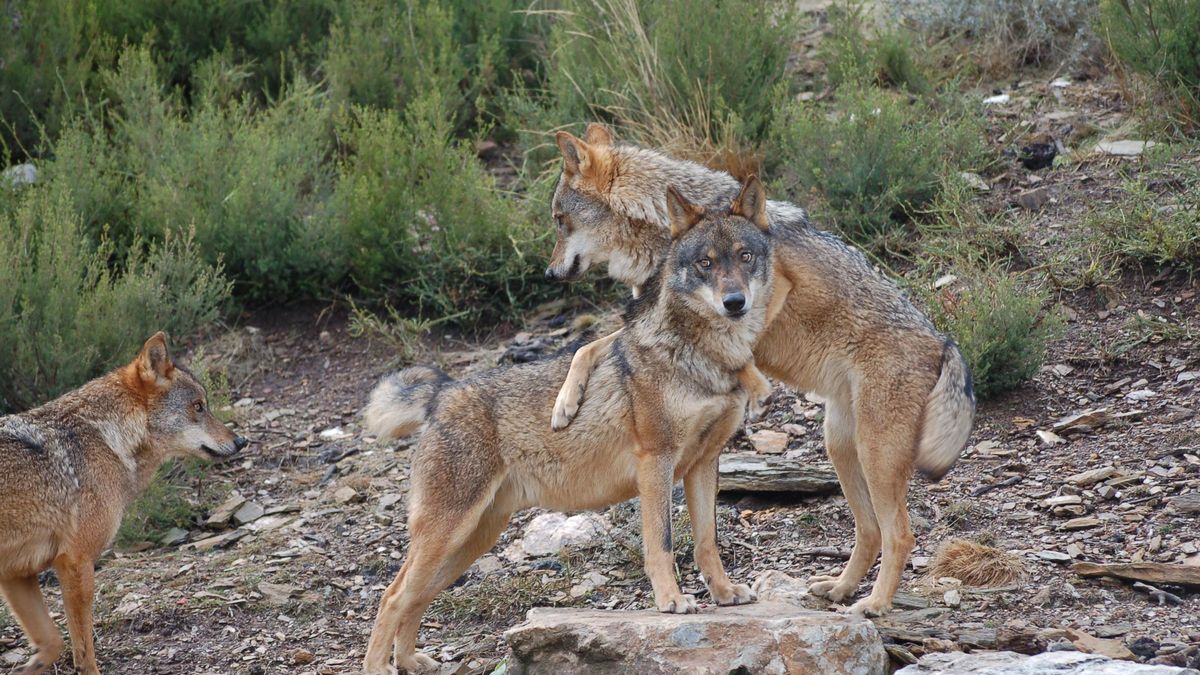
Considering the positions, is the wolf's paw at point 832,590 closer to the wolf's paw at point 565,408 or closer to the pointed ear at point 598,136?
the wolf's paw at point 565,408

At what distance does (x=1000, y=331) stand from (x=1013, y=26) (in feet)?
17.9

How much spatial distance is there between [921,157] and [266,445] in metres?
5.79

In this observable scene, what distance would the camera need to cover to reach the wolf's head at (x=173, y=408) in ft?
25.0

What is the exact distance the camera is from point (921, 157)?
10773 millimetres

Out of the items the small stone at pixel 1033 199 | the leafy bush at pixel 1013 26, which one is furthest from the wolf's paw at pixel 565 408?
the leafy bush at pixel 1013 26

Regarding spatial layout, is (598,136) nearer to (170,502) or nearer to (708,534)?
(708,534)

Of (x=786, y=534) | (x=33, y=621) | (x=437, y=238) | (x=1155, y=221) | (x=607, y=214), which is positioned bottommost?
(x=786, y=534)

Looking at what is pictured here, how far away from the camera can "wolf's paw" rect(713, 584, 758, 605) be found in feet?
21.2

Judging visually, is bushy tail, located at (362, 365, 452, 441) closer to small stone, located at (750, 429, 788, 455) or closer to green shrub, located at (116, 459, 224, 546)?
green shrub, located at (116, 459, 224, 546)

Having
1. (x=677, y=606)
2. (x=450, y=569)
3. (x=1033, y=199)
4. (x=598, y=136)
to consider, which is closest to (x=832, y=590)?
(x=677, y=606)

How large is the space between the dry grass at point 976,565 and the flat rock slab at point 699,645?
151 centimetres

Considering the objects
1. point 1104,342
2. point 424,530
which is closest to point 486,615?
point 424,530

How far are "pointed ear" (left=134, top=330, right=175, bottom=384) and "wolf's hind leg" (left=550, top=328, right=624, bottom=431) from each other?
251 cm

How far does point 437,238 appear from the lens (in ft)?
37.0
